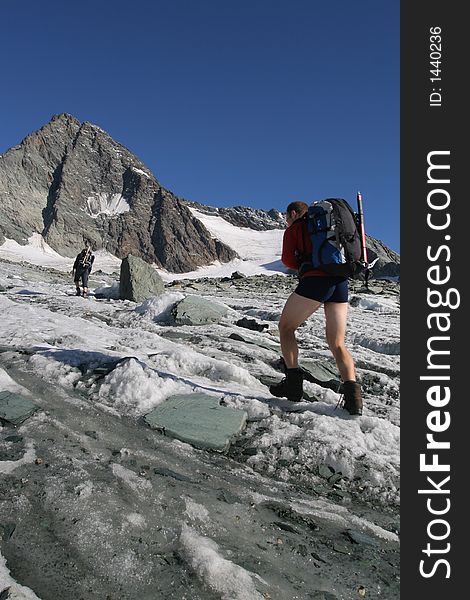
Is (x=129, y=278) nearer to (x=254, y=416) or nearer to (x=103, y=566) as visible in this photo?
(x=254, y=416)

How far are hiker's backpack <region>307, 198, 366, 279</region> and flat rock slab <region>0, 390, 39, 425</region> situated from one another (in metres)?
2.88

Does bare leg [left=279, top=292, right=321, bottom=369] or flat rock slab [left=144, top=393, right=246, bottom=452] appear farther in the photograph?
bare leg [left=279, top=292, right=321, bottom=369]

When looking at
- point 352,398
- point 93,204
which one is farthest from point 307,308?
point 93,204

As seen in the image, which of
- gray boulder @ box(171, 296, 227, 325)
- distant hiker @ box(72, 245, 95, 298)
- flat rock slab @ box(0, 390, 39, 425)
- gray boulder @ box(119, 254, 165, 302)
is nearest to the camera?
flat rock slab @ box(0, 390, 39, 425)

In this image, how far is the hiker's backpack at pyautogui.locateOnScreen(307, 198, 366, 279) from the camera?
3973 mm

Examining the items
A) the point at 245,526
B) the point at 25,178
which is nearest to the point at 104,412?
the point at 245,526

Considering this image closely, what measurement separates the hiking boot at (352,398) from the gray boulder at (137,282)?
11.7 meters

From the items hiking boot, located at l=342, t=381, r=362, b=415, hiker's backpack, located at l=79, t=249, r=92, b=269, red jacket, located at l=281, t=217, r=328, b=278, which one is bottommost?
hiking boot, located at l=342, t=381, r=362, b=415

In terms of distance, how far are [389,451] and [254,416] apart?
123 cm

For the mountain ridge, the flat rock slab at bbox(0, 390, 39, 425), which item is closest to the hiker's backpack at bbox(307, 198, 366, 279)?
the flat rock slab at bbox(0, 390, 39, 425)

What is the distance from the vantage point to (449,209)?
2.89m

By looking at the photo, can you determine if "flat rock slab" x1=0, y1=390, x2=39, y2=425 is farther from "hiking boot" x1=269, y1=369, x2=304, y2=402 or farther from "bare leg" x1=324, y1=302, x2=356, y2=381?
"bare leg" x1=324, y1=302, x2=356, y2=381

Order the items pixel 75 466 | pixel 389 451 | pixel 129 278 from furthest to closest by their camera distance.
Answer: pixel 129 278, pixel 389 451, pixel 75 466

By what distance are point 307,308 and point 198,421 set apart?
4.90ft
